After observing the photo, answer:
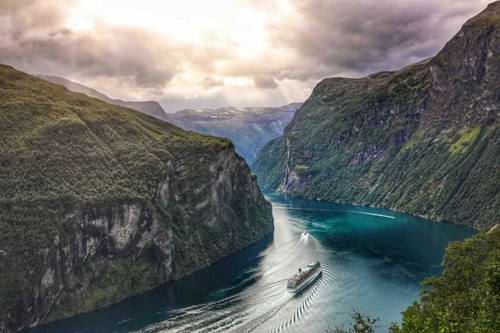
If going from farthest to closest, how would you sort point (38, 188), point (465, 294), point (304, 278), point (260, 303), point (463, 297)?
point (304, 278) → point (38, 188) → point (260, 303) → point (465, 294) → point (463, 297)

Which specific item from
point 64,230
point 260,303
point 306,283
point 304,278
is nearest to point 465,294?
point 260,303

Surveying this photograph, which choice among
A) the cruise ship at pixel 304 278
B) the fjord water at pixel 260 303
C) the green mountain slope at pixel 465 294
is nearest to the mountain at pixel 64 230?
the fjord water at pixel 260 303

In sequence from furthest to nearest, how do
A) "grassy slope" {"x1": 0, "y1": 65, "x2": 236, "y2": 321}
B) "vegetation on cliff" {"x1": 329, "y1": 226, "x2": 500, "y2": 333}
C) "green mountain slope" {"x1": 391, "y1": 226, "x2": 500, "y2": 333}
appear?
"grassy slope" {"x1": 0, "y1": 65, "x2": 236, "y2": 321} < "green mountain slope" {"x1": 391, "y1": 226, "x2": 500, "y2": 333} < "vegetation on cliff" {"x1": 329, "y1": 226, "x2": 500, "y2": 333}

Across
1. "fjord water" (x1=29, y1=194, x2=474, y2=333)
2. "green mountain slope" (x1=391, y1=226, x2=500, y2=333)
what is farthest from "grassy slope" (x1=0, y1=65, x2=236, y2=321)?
"green mountain slope" (x1=391, y1=226, x2=500, y2=333)

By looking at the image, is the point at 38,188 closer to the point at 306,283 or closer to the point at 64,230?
the point at 64,230

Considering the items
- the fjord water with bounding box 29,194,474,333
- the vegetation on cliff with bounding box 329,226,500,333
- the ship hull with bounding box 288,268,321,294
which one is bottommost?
the fjord water with bounding box 29,194,474,333

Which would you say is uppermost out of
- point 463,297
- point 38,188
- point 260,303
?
point 38,188

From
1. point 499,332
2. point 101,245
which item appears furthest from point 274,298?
point 499,332

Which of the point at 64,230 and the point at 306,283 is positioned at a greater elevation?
the point at 64,230

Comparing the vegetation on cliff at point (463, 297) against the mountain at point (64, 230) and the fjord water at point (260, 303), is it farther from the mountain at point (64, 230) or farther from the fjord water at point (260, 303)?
the mountain at point (64, 230)

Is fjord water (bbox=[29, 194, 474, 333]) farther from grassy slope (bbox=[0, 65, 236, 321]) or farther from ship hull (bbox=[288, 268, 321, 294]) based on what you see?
grassy slope (bbox=[0, 65, 236, 321])
